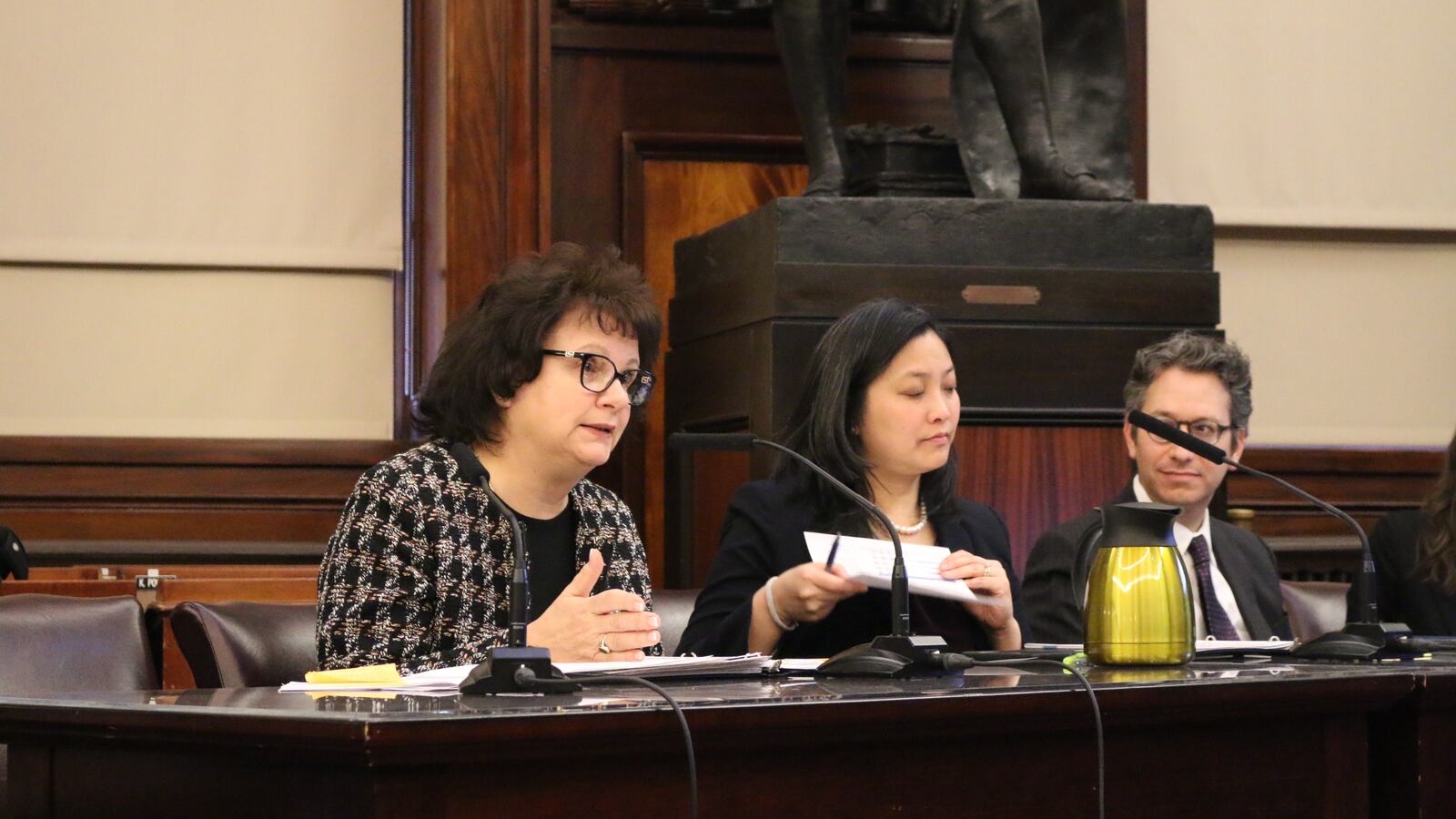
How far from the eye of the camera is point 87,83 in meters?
4.32

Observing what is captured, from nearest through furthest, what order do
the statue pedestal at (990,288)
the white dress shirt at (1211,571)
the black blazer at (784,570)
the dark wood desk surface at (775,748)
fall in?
1. the dark wood desk surface at (775,748)
2. the black blazer at (784,570)
3. the white dress shirt at (1211,571)
4. the statue pedestal at (990,288)

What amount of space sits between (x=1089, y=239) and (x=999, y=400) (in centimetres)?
37

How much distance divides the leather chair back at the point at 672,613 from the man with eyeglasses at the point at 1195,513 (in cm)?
53

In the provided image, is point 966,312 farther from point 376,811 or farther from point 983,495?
point 376,811

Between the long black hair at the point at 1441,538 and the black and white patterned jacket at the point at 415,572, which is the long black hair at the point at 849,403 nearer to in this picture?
the black and white patterned jacket at the point at 415,572

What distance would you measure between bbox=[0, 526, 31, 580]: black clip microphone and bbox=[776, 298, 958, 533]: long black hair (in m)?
1.46

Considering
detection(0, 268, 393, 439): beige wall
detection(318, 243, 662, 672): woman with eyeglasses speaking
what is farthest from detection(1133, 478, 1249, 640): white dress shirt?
detection(0, 268, 393, 439): beige wall

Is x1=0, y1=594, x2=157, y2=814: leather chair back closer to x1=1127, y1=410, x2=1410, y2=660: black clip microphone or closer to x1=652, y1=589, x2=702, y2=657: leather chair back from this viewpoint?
x1=652, y1=589, x2=702, y2=657: leather chair back

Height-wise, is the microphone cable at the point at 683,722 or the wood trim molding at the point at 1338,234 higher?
the wood trim molding at the point at 1338,234

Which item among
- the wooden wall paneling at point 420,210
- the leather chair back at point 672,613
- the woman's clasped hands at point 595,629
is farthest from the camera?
the wooden wall paneling at point 420,210

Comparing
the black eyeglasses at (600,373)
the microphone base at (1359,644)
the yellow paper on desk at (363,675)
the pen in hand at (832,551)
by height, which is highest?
the black eyeglasses at (600,373)

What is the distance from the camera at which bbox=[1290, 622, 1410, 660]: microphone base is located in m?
2.34

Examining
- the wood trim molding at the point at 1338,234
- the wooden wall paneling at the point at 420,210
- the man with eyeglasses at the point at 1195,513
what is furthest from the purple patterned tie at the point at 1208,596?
the wood trim molding at the point at 1338,234

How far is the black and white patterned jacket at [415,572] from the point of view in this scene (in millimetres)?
2344
